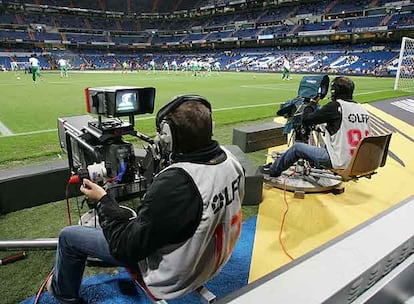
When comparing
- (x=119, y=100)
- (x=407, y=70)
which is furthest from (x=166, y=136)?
(x=407, y=70)

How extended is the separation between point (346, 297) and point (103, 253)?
1.21 metres

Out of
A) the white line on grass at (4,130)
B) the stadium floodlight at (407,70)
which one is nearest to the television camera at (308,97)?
the white line on grass at (4,130)

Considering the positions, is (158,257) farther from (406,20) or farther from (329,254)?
(406,20)

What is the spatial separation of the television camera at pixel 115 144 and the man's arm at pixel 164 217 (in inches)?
31.7

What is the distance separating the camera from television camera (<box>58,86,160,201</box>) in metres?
2.13

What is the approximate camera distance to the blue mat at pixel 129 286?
2.07 metres

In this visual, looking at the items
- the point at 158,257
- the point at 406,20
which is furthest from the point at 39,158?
the point at 406,20

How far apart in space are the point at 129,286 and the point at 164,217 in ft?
4.13

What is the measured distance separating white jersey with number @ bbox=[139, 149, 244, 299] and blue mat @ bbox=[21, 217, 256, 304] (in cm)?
71

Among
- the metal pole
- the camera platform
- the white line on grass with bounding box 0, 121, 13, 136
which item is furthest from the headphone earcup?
the white line on grass with bounding box 0, 121, 13, 136

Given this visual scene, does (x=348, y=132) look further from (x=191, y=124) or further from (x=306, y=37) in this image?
(x=306, y=37)

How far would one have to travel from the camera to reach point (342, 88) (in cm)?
317

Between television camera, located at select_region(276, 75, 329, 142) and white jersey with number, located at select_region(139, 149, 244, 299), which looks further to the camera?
television camera, located at select_region(276, 75, 329, 142)

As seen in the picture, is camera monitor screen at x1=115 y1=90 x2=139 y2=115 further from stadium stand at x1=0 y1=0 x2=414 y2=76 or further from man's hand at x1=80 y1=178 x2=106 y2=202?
stadium stand at x1=0 y1=0 x2=414 y2=76
